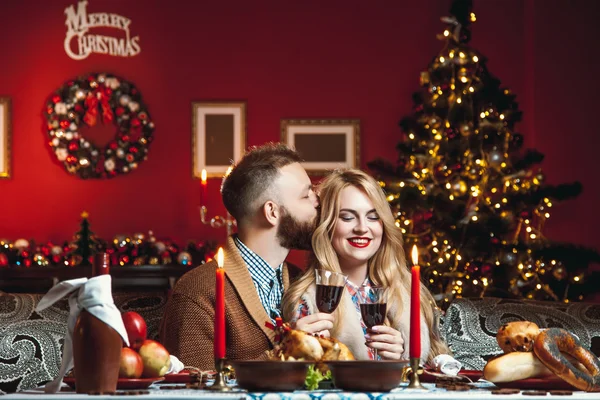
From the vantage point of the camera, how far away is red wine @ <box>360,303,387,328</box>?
249 centimetres

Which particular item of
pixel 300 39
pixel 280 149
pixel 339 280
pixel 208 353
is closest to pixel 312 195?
pixel 280 149

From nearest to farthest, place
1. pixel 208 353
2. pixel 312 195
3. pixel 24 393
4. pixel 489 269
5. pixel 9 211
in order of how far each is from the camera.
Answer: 1. pixel 24 393
2. pixel 208 353
3. pixel 312 195
4. pixel 489 269
5. pixel 9 211

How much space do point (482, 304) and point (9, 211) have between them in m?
4.96

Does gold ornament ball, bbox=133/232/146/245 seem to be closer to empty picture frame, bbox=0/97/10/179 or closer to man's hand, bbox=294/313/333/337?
empty picture frame, bbox=0/97/10/179

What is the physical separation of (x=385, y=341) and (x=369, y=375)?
54cm

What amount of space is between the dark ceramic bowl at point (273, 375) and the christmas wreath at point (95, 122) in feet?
18.7

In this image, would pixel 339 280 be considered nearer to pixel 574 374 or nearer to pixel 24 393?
pixel 574 374

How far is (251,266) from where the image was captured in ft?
11.6

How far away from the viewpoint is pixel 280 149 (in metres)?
3.78

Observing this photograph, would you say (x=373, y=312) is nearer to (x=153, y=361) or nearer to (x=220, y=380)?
(x=220, y=380)

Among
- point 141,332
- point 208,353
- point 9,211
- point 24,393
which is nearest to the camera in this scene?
point 24,393

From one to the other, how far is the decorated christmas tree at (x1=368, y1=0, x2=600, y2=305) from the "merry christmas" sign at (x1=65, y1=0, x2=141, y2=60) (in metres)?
2.59

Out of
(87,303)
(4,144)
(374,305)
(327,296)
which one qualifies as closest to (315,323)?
(327,296)

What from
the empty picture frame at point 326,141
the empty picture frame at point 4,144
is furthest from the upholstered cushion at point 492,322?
the empty picture frame at point 4,144
